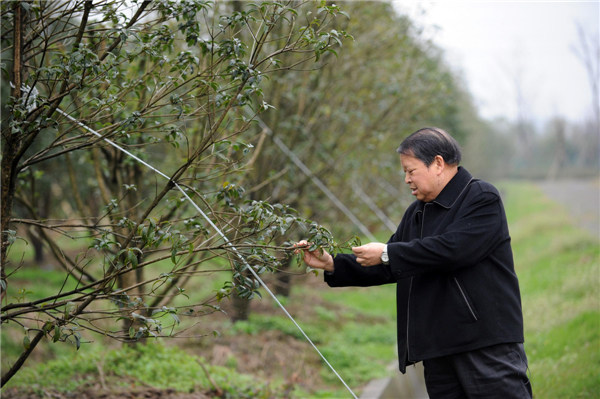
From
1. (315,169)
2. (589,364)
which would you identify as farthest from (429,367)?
(315,169)

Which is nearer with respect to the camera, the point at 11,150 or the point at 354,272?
the point at 11,150

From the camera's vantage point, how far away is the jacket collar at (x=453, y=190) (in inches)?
110

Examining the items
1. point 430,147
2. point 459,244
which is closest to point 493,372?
point 459,244

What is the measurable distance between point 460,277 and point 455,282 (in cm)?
4

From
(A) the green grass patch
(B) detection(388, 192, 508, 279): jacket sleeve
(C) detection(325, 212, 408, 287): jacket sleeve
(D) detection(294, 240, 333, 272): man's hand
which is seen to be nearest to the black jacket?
(B) detection(388, 192, 508, 279): jacket sleeve

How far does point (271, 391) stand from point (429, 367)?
2417 mm

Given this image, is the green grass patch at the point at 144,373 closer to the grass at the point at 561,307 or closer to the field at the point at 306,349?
the field at the point at 306,349

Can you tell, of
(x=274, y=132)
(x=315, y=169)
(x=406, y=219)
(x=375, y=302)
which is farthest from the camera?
(x=375, y=302)

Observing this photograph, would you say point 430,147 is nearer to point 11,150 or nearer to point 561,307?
point 11,150

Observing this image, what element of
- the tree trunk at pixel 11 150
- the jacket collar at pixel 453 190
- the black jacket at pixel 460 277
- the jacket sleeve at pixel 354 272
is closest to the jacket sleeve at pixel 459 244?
the black jacket at pixel 460 277

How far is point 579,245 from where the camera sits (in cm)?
1282

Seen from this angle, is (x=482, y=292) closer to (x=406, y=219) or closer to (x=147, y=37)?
(x=406, y=219)

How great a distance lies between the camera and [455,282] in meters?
2.64

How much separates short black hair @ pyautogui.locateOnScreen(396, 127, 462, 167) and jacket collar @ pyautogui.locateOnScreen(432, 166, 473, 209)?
0.09 metres
